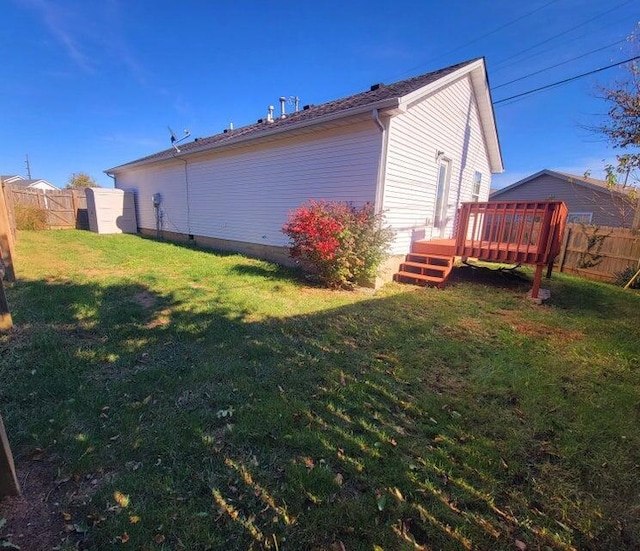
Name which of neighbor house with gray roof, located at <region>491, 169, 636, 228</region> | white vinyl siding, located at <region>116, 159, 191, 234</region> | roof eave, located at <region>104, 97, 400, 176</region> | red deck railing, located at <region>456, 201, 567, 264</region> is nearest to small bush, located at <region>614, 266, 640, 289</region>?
red deck railing, located at <region>456, 201, 567, 264</region>

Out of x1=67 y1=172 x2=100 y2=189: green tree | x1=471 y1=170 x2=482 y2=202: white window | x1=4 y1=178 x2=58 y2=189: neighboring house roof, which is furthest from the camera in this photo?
x1=4 y1=178 x2=58 y2=189: neighboring house roof

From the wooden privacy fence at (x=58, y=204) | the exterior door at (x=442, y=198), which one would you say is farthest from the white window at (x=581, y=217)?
the wooden privacy fence at (x=58, y=204)

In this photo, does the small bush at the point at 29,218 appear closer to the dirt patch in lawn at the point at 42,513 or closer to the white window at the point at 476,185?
the dirt patch in lawn at the point at 42,513

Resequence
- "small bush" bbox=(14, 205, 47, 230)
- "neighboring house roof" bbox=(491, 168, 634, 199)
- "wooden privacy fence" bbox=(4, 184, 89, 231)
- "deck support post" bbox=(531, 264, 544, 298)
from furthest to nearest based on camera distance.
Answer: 1. "neighboring house roof" bbox=(491, 168, 634, 199)
2. "wooden privacy fence" bbox=(4, 184, 89, 231)
3. "small bush" bbox=(14, 205, 47, 230)
4. "deck support post" bbox=(531, 264, 544, 298)

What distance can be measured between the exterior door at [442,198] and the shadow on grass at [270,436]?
245 inches

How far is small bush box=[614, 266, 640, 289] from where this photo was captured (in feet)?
27.9

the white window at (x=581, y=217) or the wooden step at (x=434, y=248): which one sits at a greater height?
the white window at (x=581, y=217)

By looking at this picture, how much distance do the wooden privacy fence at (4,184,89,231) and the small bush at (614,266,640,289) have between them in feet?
76.1

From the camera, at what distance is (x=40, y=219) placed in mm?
15438

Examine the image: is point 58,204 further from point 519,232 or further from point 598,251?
point 598,251

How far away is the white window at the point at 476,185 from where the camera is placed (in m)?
11.6

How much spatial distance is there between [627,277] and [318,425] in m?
10.6

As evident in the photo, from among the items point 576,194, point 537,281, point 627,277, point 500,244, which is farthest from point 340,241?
point 576,194

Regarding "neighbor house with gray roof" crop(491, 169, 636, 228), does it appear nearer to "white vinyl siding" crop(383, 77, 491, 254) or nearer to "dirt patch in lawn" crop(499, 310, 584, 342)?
"white vinyl siding" crop(383, 77, 491, 254)
